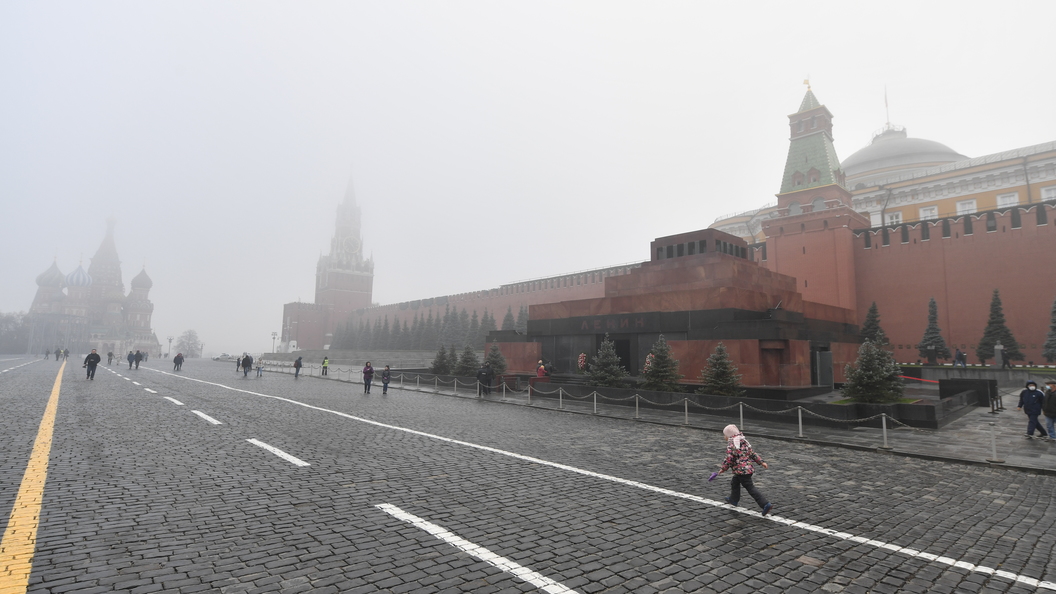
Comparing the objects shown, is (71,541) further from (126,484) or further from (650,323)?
(650,323)

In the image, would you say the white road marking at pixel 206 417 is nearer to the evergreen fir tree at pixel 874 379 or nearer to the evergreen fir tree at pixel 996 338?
the evergreen fir tree at pixel 874 379

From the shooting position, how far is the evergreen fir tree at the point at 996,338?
27000mm

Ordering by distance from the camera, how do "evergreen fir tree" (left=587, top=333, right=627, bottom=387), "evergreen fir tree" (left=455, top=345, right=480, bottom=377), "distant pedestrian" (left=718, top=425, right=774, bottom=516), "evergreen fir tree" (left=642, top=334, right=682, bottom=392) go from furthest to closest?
"evergreen fir tree" (left=455, top=345, right=480, bottom=377) → "evergreen fir tree" (left=587, top=333, right=627, bottom=387) → "evergreen fir tree" (left=642, top=334, right=682, bottom=392) → "distant pedestrian" (left=718, top=425, right=774, bottom=516)

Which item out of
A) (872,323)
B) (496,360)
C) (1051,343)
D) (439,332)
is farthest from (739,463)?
(439,332)

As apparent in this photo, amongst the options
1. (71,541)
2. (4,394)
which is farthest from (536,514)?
(4,394)

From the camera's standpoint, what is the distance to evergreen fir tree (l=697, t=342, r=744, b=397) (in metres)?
14.7

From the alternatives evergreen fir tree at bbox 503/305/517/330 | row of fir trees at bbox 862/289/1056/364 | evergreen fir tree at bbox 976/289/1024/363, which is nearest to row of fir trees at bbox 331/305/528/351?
evergreen fir tree at bbox 503/305/517/330

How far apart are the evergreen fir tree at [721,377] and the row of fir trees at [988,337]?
14.0 meters

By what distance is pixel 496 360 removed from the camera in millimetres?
23484

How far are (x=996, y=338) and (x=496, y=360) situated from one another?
27.0 metres

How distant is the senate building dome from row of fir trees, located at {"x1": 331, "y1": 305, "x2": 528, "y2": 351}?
37285 millimetres

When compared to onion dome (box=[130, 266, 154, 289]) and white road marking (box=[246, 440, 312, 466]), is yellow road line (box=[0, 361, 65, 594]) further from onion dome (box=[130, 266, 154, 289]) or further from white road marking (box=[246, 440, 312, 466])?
onion dome (box=[130, 266, 154, 289])

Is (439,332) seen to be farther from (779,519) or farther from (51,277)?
(51,277)

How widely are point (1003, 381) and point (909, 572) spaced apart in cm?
2796
